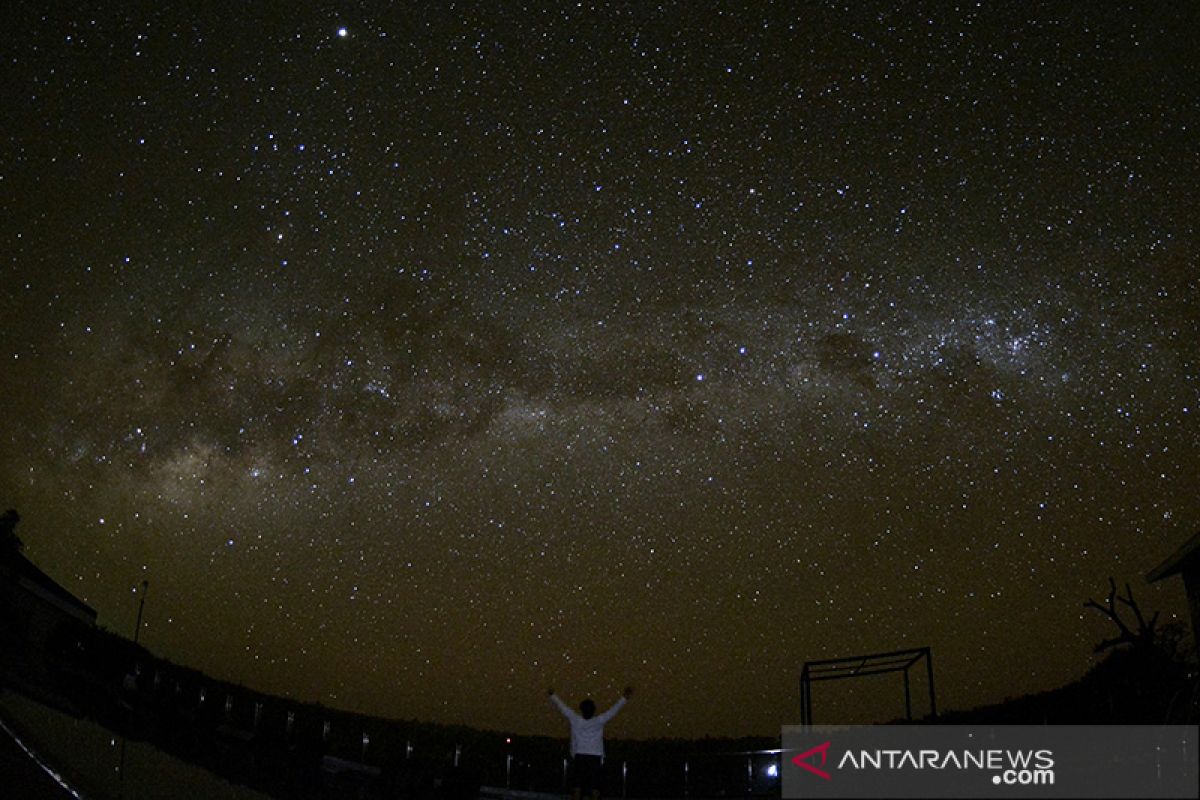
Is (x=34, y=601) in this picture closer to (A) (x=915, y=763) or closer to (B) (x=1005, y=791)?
(A) (x=915, y=763)

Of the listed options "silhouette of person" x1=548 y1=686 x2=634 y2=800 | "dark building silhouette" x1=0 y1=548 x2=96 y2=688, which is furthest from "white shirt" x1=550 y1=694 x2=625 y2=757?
"dark building silhouette" x1=0 y1=548 x2=96 y2=688

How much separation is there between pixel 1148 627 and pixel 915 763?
10880 mm

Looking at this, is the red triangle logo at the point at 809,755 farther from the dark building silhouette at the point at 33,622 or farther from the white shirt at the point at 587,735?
the dark building silhouette at the point at 33,622

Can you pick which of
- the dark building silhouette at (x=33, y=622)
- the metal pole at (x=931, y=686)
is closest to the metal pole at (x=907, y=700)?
the metal pole at (x=931, y=686)

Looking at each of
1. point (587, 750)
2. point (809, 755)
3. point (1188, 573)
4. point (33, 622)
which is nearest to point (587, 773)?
Answer: point (587, 750)

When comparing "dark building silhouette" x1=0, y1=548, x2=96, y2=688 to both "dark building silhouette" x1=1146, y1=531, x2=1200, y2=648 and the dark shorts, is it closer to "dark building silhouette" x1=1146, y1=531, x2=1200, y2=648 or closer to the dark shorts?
the dark shorts

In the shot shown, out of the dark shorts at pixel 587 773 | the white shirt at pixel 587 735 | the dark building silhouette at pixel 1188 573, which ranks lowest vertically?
the dark shorts at pixel 587 773

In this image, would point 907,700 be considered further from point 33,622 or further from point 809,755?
point 33,622

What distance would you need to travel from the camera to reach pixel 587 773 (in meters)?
9.01

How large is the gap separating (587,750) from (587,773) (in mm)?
208

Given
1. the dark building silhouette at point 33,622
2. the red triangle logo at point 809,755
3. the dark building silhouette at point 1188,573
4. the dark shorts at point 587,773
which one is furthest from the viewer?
the dark building silhouette at point 33,622

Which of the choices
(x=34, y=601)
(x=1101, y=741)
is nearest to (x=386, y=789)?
(x=1101, y=741)

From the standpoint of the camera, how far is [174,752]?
11.1 metres

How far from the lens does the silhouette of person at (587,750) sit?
8.97 meters
